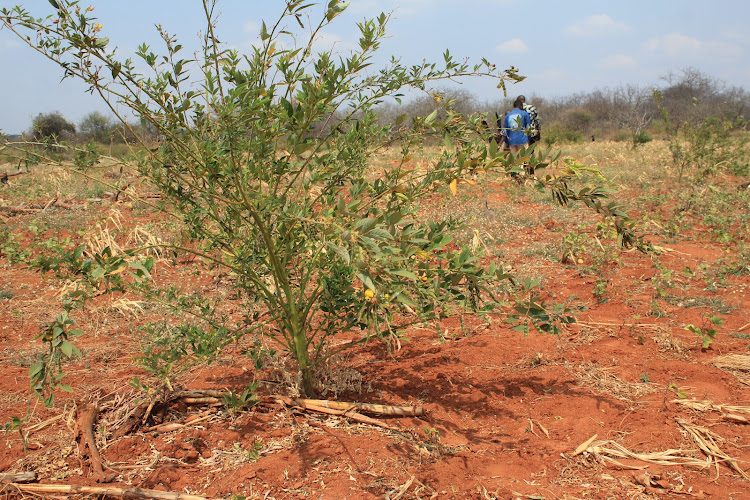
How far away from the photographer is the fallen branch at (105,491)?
6.35 ft

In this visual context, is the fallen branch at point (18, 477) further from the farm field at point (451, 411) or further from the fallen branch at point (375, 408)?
the fallen branch at point (375, 408)

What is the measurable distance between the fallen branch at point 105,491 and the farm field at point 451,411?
0.07 meters

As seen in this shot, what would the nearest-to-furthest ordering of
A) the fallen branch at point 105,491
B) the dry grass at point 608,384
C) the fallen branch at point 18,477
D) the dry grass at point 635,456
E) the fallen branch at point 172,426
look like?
1. the fallen branch at point 105,491
2. the fallen branch at point 18,477
3. the dry grass at point 635,456
4. the fallen branch at point 172,426
5. the dry grass at point 608,384

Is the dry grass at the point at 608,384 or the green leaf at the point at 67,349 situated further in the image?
the dry grass at the point at 608,384

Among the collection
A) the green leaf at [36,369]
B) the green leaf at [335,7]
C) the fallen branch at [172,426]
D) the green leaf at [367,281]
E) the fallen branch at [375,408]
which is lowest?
the fallen branch at [375,408]

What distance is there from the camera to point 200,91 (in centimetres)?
210

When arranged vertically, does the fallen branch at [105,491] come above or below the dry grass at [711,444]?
above

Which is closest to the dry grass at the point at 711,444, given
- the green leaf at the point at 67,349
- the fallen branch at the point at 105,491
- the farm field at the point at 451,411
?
the farm field at the point at 451,411

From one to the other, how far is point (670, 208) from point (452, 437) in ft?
20.2

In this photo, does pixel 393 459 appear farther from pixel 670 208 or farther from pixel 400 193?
pixel 670 208

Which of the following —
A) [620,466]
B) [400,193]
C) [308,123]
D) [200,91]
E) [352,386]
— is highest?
[200,91]

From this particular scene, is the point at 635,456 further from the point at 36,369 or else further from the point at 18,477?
the point at 18,477

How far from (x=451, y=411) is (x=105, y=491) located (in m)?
1.47

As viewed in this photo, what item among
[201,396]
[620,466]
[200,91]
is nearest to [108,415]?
[201,396]
